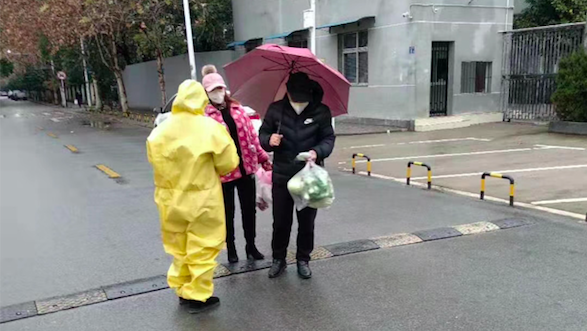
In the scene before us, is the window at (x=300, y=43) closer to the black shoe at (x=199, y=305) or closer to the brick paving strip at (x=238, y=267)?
the brick paving strip at (x=238, y=267)

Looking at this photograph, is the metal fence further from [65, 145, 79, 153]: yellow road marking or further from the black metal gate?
[65, 145, 79, 153]: yellow road marking

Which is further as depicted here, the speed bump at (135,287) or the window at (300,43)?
the window at (300,43)

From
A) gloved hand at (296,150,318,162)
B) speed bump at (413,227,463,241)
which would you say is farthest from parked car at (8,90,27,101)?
gloved hand at (296,150,318,162)

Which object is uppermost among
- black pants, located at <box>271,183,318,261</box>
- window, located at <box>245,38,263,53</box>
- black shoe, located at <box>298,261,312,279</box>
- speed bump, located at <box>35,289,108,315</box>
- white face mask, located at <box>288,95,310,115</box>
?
window, located at <box>245,38,263,53</box>

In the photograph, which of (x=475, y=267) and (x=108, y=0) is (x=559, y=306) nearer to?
(x=475, y=267)

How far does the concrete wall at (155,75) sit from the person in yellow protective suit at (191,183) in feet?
66.2

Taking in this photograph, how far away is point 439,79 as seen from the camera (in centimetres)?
1700

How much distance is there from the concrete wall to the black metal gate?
10394mm

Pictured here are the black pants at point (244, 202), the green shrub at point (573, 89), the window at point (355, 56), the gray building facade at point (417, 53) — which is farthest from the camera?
the window at point (355, 56)

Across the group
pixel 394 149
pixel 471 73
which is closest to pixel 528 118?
pixel 471 73

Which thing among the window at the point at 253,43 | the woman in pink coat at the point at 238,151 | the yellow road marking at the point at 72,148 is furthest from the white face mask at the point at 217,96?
the window at the point at 253,43

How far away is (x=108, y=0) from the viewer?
20422 millimetres

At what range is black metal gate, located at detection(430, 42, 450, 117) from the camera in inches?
658

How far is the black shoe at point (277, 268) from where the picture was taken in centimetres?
454
